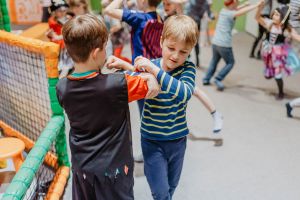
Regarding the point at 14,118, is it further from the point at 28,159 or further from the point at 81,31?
the point at 81,31

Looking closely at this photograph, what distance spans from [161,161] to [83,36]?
88 centimetres

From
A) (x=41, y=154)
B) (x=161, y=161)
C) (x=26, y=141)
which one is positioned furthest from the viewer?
(x=26, y=141)

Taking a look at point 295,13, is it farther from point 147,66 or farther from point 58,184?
point 58,184

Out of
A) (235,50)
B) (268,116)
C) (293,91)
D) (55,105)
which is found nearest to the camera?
(55,105)

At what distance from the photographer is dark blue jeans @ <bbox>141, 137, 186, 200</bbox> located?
1988mm

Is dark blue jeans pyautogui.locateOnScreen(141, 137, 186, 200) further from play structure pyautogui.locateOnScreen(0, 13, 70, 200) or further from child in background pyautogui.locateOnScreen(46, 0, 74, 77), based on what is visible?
child in background pyautogui.locateOnScreen(46, 0, 74, 77)

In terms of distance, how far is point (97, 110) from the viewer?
5.10 ft

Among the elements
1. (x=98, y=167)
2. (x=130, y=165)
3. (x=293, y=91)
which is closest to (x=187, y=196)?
(x=130, y=165)

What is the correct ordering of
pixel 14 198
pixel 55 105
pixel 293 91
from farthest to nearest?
pixel 293 91
pixel 55 105
pixel 14 198

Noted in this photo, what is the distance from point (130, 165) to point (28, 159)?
66 cm

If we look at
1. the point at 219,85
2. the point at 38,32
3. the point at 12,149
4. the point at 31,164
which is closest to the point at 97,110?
the point at 31,164

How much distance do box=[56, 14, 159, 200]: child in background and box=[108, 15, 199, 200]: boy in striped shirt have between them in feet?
0.40

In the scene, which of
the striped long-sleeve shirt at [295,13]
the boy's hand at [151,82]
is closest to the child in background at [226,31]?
the striped long-sleeve shirt at [295,13]

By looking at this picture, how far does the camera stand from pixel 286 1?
3969 millimetres
